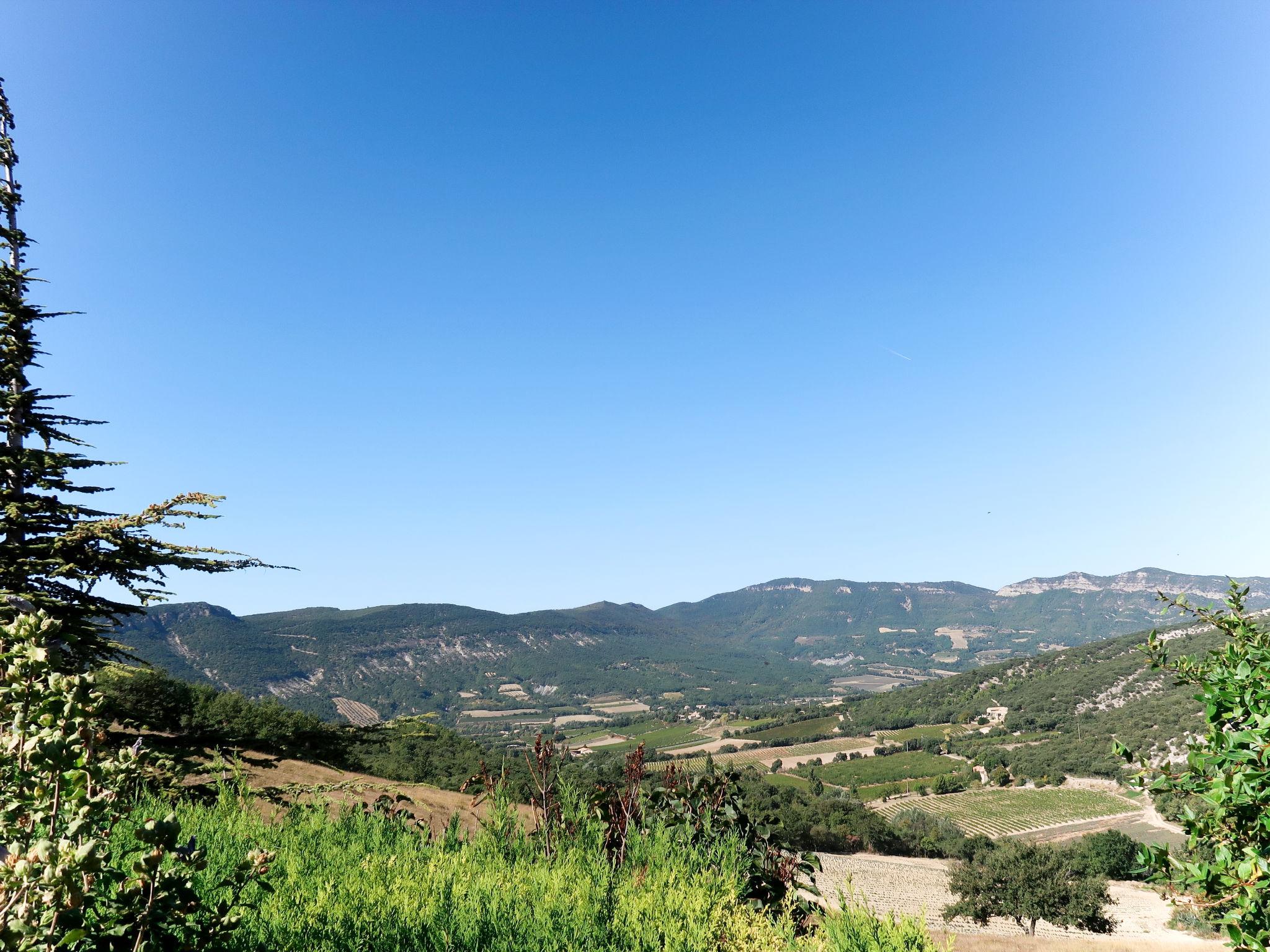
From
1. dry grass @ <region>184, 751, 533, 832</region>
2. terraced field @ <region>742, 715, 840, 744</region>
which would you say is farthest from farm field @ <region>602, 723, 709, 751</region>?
dry grass @ <region>184, 751, 533, 832</region>

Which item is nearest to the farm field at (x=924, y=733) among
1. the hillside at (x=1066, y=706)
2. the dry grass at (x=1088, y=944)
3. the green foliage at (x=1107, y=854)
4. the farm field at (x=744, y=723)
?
the hillside at (x=1066, y=706)

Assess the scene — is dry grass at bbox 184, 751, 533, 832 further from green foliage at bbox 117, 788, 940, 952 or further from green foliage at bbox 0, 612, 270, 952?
green foliage at bbox 0, 612, 270, 952

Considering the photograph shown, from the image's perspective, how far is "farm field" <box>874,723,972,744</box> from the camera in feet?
457

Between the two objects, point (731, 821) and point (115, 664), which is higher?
point (115, 664)

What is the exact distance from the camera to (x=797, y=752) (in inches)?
5517

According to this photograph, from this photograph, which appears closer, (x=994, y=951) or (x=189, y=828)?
(x=189, y=828)

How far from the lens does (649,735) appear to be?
171 m

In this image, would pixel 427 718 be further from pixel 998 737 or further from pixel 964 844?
pixel 998 737

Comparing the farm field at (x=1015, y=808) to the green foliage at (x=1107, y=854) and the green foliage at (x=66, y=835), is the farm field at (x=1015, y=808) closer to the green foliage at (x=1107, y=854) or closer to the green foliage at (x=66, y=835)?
the green foliage at (x=1107, y=854)

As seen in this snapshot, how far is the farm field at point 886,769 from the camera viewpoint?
113 metres

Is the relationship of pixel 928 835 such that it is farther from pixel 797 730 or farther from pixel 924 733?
pixel 797 730

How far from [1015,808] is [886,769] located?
27.2 metres

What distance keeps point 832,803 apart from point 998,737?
211 feet

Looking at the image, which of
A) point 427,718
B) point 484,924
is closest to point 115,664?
point 427,718
